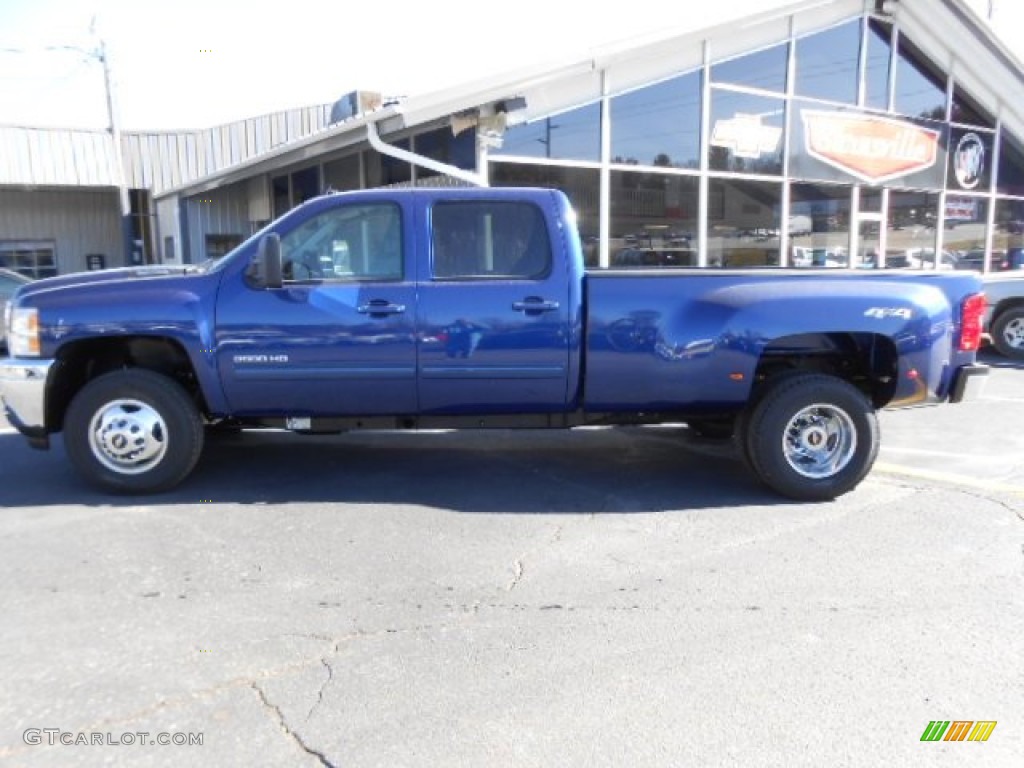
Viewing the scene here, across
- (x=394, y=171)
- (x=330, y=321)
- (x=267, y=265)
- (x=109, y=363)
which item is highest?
(x=394, y=171)

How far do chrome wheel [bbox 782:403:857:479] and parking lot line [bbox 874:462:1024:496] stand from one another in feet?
3.03

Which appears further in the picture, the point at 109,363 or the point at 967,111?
the point at 967,111

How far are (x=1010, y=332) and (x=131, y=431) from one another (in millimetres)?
11817

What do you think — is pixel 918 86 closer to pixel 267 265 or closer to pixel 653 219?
pixel 653 219

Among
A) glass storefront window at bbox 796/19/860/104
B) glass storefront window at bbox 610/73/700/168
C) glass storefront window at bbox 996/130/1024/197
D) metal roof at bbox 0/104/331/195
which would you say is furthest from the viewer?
metal roof at bbox 0/104/331/195

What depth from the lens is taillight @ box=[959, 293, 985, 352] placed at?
17.1 ft

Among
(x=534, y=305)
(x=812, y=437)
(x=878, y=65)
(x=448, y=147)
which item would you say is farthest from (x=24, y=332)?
(x=878, y=65)

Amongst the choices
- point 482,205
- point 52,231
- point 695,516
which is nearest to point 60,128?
Answer: point 52,231

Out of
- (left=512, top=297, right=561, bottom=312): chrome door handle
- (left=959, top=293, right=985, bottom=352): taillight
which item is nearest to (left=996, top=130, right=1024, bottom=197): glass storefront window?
(left=959, top=293, right=985, bottom=352): taillight

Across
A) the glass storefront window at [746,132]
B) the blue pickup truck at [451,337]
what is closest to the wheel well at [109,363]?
the blue pickup truck at [451,337]

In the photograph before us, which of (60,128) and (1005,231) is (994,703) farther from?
(60,128)

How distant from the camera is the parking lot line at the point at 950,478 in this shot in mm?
5434

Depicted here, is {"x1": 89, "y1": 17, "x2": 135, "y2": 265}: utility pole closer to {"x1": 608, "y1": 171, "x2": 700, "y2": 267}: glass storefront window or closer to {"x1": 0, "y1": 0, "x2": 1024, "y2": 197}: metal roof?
{"x1": 0, "y1": 0, "x2": 1024, "y2": 197}: metal roof

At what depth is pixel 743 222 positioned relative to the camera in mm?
14000
